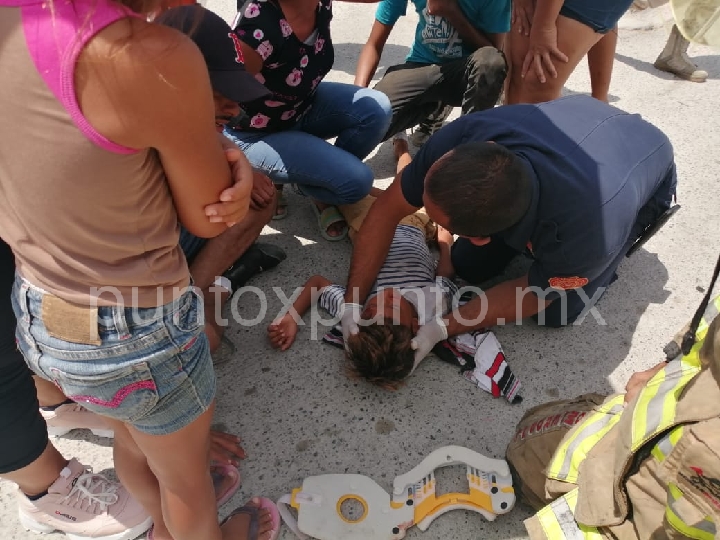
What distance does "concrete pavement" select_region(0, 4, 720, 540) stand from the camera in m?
1.84

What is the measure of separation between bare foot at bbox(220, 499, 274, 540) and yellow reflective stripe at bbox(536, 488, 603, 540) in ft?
2.45

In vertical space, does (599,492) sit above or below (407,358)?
above

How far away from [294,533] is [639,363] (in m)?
1.40

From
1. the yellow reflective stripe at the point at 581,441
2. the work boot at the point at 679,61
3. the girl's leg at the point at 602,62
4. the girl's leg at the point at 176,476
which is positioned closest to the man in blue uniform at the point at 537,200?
the yellow reflective stripe at the point at 581,441

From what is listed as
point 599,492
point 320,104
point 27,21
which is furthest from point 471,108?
point 27,21

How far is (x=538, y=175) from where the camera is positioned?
187 cm

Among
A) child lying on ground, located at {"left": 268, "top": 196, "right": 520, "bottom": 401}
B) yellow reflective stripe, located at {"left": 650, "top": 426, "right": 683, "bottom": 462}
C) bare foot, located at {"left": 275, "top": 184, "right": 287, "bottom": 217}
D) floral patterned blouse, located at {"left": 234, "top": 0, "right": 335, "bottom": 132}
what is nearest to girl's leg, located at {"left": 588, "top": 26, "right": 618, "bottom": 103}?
child lying on ground, located at {"left": 268, "top": 196, "right": 520, "bottom": 401}

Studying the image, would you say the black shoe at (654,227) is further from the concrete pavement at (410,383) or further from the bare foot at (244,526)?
the bare foot at (244,526)

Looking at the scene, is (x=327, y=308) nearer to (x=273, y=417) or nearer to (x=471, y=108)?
(x=273, y=417)

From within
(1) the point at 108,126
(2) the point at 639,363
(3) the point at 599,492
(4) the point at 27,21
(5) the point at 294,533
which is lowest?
(5) the point at 294,533

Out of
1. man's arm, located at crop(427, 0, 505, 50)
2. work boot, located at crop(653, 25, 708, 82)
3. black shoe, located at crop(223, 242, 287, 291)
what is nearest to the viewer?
black shoe, located at crop(223, 242, 287, 291)

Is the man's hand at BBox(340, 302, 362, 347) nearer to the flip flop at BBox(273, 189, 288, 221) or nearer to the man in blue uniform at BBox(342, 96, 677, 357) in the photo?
the man in blue uniform at BBox(342, 96, 677, 357)

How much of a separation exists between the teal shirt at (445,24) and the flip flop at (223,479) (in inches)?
89.2

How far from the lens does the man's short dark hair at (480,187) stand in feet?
5.71
